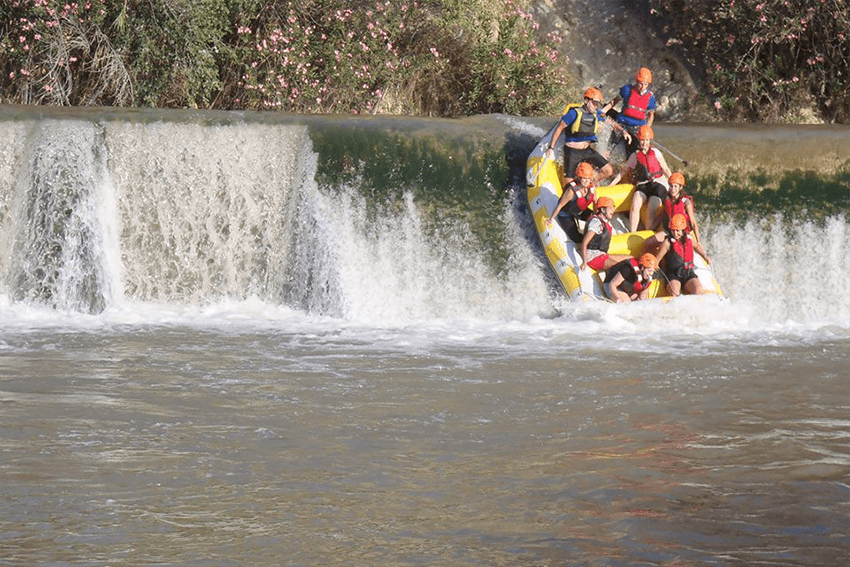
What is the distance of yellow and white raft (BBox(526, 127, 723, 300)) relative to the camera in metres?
10.6

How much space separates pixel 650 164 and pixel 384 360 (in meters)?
3.31

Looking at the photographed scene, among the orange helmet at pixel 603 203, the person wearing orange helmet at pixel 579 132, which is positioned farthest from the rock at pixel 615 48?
the orange helmet at pixel 603 203

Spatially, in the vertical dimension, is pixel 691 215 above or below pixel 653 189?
→ below

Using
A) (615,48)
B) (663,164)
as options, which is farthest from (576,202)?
(615,48)

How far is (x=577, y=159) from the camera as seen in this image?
435 inches

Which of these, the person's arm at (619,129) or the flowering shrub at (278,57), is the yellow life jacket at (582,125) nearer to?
the person's arm at (619,129)

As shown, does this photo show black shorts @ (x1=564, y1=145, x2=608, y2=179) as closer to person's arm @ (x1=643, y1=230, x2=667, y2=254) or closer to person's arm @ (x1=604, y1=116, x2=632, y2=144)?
person's arm @ (x1=604, y1=116, x2=632, y2=144)

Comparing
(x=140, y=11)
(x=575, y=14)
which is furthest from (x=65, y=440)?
(x=575, y=14)

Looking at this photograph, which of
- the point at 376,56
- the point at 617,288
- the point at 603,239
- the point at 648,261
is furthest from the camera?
the point at 376,56

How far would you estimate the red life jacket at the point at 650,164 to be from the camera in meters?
11.0

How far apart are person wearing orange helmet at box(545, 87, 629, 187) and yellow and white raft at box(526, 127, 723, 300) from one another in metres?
0.06

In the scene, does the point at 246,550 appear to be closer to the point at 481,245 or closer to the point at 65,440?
the point at 65,440

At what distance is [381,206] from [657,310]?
2408 millimetres

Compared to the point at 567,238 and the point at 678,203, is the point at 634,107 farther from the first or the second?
the point at 567,238
